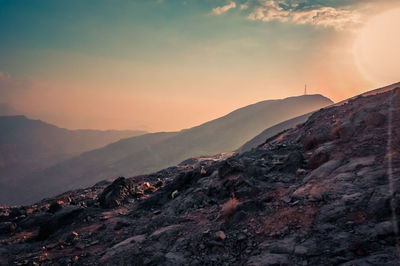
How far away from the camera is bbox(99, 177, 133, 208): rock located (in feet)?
51.8

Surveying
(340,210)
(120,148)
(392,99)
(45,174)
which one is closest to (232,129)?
(120,148)

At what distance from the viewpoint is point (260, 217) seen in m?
8.80

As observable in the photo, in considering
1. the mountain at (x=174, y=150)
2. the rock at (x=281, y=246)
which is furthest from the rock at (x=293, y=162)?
the mountain at (x=174, y=150)

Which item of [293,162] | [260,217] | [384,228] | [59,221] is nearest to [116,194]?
[59,221]

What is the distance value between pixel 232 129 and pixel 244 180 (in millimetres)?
123503

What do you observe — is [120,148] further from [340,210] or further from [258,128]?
[340,210]

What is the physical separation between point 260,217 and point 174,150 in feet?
397

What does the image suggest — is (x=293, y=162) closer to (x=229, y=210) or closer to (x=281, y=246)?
(x=229, y=210)

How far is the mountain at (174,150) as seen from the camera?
116 meters

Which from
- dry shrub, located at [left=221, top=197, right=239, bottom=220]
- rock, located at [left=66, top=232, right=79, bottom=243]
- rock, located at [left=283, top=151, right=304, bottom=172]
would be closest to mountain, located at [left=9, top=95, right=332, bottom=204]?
rock, located at [left=66, top=232, right=79, bottom=243]

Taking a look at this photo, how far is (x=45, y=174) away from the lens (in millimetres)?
142375

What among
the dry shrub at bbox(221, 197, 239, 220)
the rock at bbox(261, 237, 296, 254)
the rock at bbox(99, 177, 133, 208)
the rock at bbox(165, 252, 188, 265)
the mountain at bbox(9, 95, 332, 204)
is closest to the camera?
the rock at bbox(261, 237, 296, 254)

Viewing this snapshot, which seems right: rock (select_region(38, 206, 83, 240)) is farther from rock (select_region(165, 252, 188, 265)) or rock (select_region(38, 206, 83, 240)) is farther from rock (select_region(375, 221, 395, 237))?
rock (select_region(375, 221, 395, 237))

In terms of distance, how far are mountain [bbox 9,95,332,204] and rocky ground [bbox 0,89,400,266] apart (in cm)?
9483
